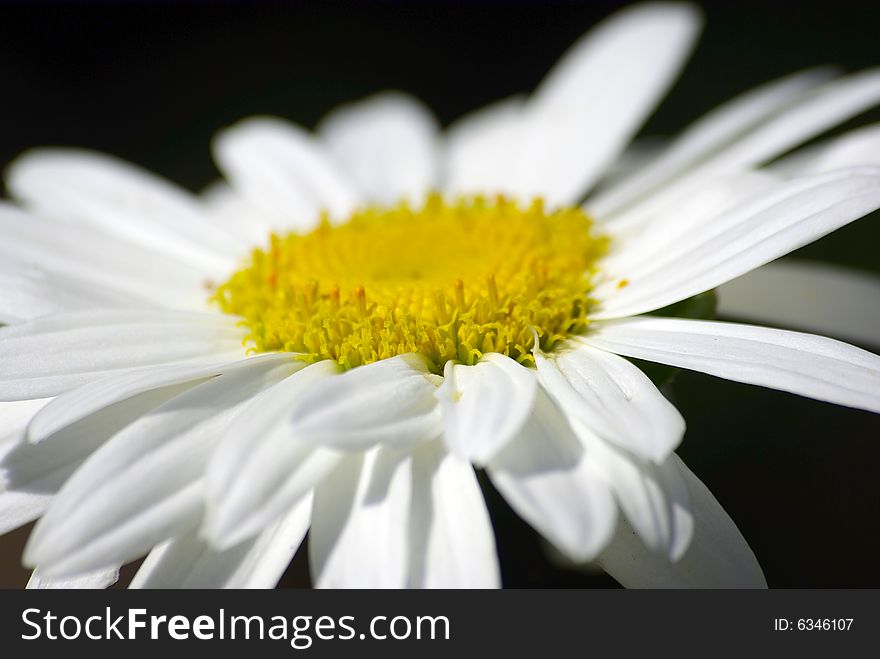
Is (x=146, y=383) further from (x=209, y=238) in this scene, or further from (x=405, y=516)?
(x=209, y=238)

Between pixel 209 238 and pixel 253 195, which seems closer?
pixel 209 238

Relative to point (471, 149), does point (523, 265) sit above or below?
below

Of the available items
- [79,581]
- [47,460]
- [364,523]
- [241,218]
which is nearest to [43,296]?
[47,460]

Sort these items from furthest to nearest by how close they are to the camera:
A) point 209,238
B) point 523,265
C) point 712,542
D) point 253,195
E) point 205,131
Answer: point 205,131 < point 253,195 < point 209,238 < point 523,265 < point 712,542

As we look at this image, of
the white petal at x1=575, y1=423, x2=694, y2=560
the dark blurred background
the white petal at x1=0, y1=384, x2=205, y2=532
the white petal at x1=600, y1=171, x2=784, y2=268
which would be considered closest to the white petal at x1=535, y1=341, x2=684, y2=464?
the white petal at x1=575, y1=423, x2=694, y2=560

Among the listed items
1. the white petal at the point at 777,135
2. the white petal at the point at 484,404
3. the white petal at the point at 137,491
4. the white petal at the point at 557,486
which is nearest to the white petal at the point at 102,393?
the white petal at the point at 137,491

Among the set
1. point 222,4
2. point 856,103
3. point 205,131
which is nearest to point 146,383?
point 856,103

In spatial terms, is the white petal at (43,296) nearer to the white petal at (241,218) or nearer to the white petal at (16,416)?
the white petal at (16,416)
